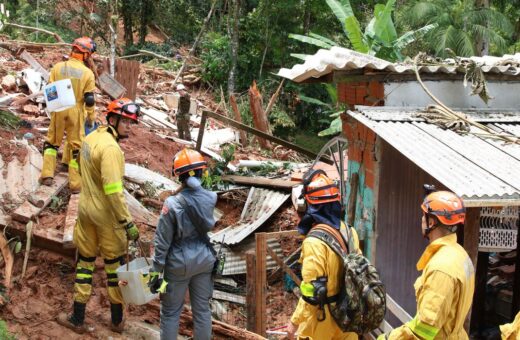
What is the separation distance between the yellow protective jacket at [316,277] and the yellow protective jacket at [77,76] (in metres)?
4.73

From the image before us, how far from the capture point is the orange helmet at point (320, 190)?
183 inches

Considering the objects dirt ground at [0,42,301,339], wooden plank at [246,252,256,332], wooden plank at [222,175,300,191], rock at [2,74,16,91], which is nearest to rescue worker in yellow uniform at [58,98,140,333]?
dirt ground at [0,42,301,339]

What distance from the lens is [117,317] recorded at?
6.41 metres

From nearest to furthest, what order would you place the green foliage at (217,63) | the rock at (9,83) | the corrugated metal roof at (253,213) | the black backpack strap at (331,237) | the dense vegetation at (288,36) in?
1. the black backpack strap at (331,237)
2. the corrugated metal roof at (253,213)
3. the rock at (9,83)
4. the dense vegetation at (288,36)
5. the green foliage at (217,63)

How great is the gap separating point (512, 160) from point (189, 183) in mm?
2907

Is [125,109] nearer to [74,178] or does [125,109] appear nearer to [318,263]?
[74,178]

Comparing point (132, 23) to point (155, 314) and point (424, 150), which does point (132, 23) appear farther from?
point (424, 150)

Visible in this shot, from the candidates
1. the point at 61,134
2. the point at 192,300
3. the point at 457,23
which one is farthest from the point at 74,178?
the point at 457,23

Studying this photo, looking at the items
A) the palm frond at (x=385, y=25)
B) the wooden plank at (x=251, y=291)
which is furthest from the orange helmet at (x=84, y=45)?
the palm frond at (x=385, y=25)

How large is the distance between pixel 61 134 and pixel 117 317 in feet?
9.56

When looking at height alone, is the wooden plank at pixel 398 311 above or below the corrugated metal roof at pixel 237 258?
above

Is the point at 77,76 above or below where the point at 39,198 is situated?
above

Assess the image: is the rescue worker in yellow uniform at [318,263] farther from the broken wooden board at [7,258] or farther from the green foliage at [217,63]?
the green foliage at [217,63]

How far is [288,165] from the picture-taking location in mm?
12039
